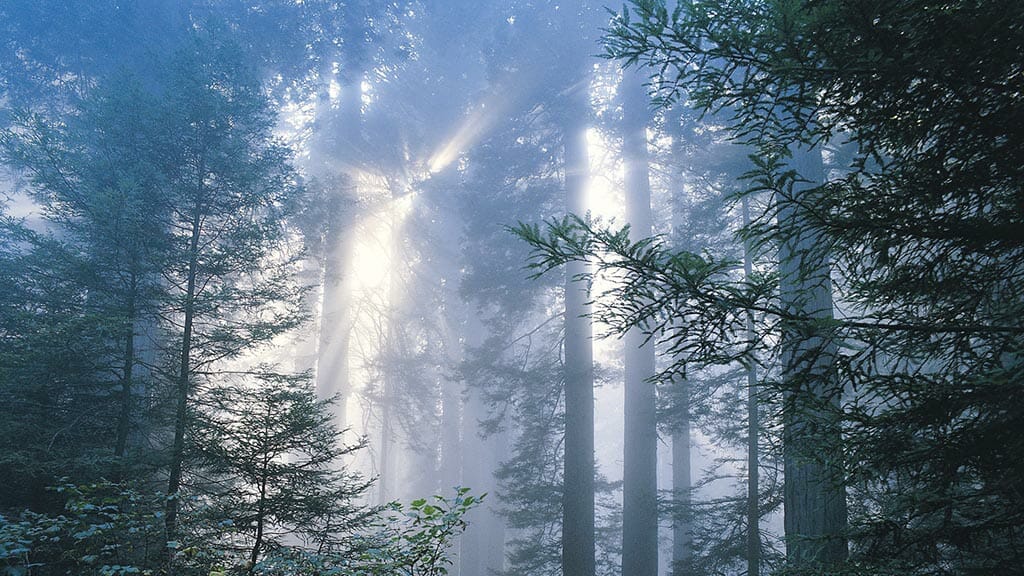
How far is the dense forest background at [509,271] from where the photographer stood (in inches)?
95.9

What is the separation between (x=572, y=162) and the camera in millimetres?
12695

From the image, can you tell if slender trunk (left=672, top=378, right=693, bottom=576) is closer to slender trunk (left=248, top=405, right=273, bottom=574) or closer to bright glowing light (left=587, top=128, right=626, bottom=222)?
bright glowing light (left=587, top=128, right=626, bottom=222)

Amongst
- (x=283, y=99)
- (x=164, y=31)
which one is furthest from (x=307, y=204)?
(x=164, y=31)

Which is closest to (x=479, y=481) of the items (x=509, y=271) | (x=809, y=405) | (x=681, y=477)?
(x=681, y=477)

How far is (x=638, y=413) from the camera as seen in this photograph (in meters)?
12.8

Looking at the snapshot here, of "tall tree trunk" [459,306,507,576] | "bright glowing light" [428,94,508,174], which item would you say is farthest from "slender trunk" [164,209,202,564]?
"tall tree trunk" [459,306,507,576]

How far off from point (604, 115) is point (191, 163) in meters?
9.33

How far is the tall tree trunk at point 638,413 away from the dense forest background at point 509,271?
75 millimetres

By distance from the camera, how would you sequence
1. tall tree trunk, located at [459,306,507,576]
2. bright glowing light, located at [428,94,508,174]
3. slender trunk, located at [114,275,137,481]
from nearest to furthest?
slender trunk, located at [114,275,137,481] < bright glowing light, located at [428,94,508,174] < tall tree trunk, located at [459,306,507,576]

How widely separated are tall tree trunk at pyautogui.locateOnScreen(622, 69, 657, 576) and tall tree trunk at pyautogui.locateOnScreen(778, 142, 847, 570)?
6041mm

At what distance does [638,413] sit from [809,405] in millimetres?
10620

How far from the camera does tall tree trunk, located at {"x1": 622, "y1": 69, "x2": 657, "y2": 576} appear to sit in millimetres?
11602

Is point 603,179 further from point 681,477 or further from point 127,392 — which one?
point 127,392

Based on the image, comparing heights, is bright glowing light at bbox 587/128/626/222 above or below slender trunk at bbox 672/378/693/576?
above
